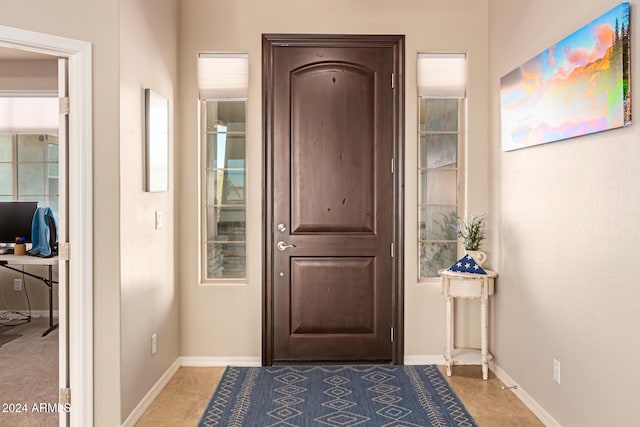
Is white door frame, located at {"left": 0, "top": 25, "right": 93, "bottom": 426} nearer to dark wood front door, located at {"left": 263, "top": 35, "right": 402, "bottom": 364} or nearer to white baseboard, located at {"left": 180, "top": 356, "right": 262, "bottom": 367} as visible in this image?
white baseboard, located at {"left": 180, "top": 356, "right": 262, "bottom": 367}

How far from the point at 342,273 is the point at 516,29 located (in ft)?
6.89

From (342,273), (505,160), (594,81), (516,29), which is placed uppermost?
(516,29)

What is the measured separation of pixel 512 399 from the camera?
132 inches

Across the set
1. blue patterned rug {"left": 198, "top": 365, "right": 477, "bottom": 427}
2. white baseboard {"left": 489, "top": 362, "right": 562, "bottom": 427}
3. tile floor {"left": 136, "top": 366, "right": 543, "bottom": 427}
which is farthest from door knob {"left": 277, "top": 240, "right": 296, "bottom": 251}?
white baseboard {"left": 489, "top": 362, "right": 562, "bottom": 427}

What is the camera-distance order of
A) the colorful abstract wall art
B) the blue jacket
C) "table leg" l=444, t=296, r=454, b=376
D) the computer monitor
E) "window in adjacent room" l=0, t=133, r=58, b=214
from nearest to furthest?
1. the colorful abstract wall art
2. "table leg" l=444, t=296, r=454, b=376
3. the blue jacket
4. the computer monitor
5. "window in adjacent room" l=0, t=133, r=58, b=214

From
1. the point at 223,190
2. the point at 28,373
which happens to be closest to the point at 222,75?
the point at 223,190

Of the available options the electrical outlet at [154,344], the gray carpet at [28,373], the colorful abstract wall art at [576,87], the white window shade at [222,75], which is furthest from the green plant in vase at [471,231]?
the gray carpet at [28,373]

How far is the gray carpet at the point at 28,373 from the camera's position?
3.17 metres

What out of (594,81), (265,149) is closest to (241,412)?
(265,149)

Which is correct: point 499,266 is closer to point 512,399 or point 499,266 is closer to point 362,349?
point 512,399

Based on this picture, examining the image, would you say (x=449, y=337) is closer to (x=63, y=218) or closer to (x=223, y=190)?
(x=223, y=190)

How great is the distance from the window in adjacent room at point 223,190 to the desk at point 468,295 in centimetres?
156

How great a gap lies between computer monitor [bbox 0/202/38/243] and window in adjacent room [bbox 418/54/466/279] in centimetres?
400

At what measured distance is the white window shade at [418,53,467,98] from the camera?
4.03 meters
